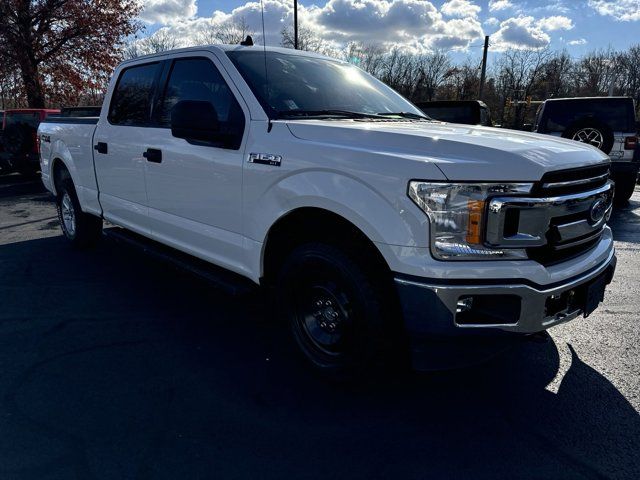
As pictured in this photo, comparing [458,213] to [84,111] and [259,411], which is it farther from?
[84,111]

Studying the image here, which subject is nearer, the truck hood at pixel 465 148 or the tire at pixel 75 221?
the truck hood at pixel 465 148

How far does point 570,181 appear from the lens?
2.55 m

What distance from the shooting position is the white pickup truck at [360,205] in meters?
2.36

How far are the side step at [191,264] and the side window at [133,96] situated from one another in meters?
1.04

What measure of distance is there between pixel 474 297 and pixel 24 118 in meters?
13.2

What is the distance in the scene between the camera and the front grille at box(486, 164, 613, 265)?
7.67ft

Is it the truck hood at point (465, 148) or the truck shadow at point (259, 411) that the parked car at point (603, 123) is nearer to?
the truck shadow at point (259, 411)

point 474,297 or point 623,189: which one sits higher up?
point 474,297

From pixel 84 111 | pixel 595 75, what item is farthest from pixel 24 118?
pixel 595 75

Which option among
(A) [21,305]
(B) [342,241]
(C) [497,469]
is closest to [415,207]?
(B) [342,241]

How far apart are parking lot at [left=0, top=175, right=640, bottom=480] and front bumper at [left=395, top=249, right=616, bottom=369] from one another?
1.77 ft

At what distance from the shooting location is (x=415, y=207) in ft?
7.77

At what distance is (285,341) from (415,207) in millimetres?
1735

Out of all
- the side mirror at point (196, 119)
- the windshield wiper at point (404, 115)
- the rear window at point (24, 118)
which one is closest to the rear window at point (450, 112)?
the windshield wiper at point (404, 115)
